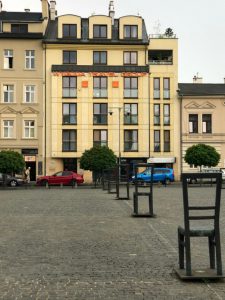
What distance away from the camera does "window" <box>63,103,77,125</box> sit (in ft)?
191

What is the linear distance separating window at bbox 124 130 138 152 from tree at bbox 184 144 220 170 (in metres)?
6.60

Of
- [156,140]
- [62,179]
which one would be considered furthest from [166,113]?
[62,179]

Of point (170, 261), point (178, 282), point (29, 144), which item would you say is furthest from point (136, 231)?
point (29, 144)

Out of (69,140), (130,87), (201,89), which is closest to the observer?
(69,140)

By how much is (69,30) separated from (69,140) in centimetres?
1218

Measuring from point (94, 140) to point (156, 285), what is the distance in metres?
51.8

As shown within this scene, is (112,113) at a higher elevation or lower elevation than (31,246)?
higher

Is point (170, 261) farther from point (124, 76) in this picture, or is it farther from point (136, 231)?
point (124, 76)

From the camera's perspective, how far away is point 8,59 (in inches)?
2295

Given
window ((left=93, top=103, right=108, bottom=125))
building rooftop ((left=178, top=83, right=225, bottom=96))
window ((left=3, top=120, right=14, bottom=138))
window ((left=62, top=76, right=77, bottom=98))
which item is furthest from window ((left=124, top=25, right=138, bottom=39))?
window ((left=3, top=120, right=14, bottom=138))

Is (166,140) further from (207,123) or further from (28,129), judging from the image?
(28,129)

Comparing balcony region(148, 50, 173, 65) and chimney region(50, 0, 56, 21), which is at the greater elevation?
chimney region(50, 0, 56, 21)

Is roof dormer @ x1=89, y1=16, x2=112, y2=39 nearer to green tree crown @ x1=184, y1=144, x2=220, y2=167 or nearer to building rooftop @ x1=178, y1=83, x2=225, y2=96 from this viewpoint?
building rooftop @ x1=178, y1=83, x2=225, y2=96

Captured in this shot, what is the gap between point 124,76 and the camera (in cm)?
5894
